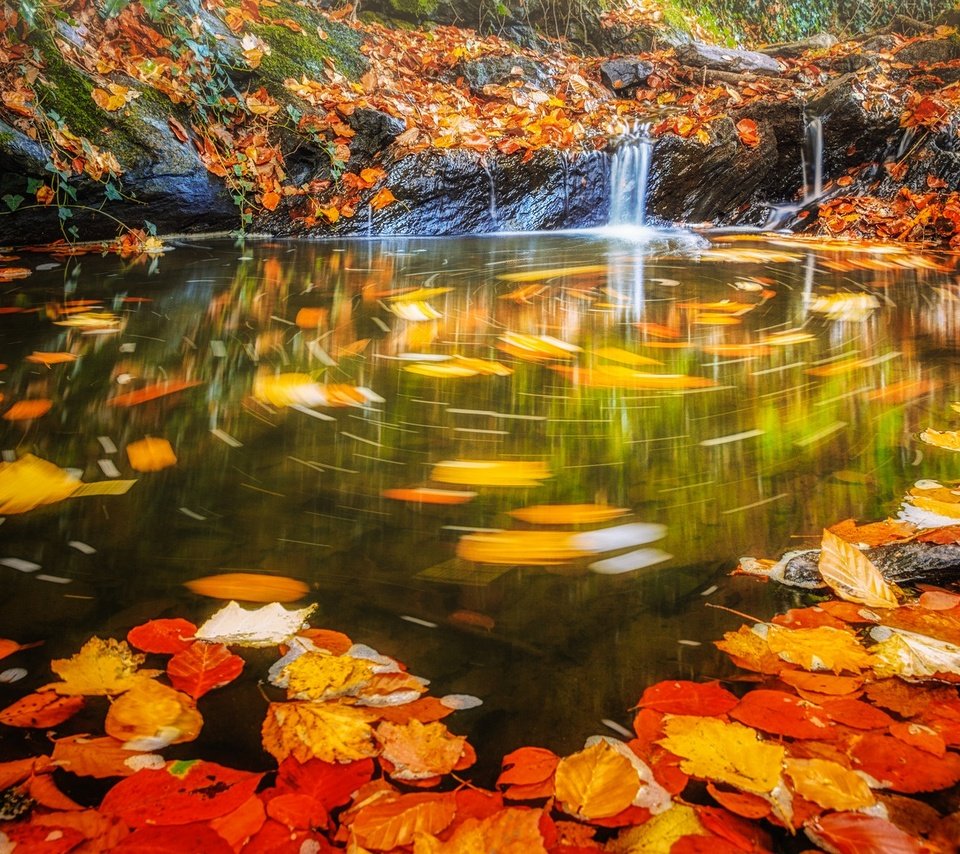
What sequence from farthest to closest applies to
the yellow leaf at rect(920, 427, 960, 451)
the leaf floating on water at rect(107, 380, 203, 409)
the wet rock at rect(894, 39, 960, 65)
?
the wet rock at rect(894, 39, 960, 65), the leaf floating on water at rect(107, 380, 203, 409), the yellow leaf at rect(920, 427, 960, 451)

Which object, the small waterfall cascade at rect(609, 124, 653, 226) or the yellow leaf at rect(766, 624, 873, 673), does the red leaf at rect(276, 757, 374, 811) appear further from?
the small waterfall cascade at rect(609, 124, 653, 226)

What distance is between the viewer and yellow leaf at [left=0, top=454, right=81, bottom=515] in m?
1.45

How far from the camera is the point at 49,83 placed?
5.11 m

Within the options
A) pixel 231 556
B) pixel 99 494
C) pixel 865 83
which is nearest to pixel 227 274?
pixel 99 494

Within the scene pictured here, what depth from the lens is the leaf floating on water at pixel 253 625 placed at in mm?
Answer: 1045

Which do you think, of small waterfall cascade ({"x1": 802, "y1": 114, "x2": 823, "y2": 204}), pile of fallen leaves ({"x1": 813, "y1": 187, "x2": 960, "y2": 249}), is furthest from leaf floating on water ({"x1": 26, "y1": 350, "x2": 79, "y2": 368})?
small waterfall cascade ({"x1": 802, "y1": 114, "x2": 823, "y2": 204})

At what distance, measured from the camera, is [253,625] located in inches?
42.6

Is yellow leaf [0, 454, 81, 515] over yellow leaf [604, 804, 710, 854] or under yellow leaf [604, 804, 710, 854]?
over

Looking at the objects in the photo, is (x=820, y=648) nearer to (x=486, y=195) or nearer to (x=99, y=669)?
(x=99, y=669)

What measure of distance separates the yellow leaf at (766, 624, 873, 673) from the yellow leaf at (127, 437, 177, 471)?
134 centimetres

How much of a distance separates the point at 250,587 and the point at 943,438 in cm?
169

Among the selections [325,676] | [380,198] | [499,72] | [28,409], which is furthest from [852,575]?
[499,72]

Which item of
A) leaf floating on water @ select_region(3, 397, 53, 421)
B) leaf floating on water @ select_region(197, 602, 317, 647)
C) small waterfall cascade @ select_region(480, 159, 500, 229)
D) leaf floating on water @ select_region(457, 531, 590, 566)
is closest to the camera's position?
leaf floating on water @ select_region(197, 602, 317, 647)

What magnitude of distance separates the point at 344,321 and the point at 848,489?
2201mm
